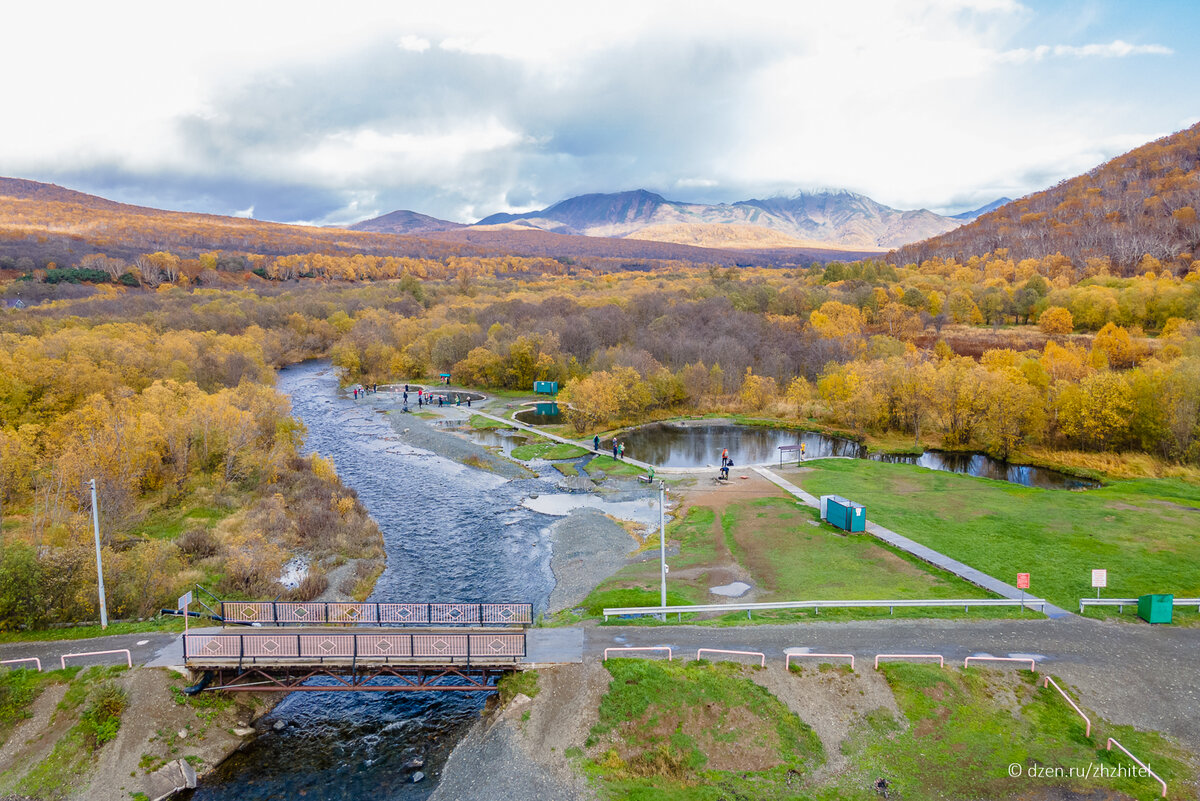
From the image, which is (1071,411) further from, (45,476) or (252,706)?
(45,476)

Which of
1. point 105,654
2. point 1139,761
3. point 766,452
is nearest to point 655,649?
point 1139,761

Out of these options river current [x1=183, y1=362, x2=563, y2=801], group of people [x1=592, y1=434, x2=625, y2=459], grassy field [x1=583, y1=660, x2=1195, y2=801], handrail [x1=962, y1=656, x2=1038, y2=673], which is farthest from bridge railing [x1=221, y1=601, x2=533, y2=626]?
group of people [x1=592, y1=434, x2=625, y2=459]

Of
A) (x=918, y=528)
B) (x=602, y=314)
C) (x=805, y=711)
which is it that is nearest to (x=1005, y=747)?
(x=805, y=711)

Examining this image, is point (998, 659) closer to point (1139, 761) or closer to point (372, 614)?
point (1139, 761)

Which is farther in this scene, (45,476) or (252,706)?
(45,476)

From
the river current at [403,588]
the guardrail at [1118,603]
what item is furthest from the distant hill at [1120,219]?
the river current at [403,588]
